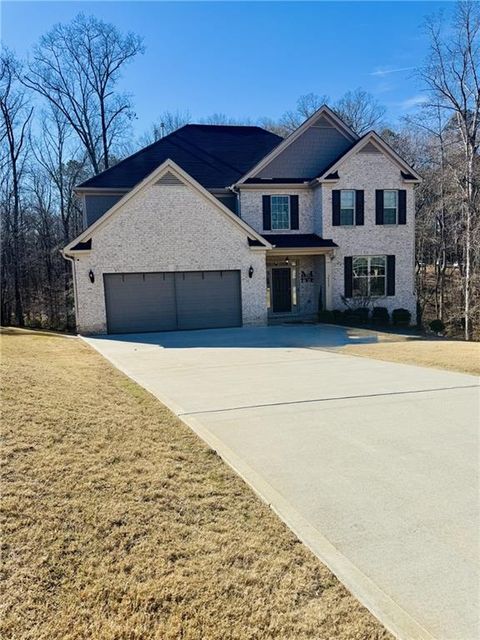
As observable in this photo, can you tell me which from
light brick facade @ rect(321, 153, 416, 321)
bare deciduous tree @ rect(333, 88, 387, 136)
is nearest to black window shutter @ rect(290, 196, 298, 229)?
light brick facade @ rect(321, 153, 416, 321)

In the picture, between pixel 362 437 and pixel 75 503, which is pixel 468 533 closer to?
pixel 362 437

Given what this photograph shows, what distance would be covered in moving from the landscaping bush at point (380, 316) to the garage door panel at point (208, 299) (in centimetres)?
615

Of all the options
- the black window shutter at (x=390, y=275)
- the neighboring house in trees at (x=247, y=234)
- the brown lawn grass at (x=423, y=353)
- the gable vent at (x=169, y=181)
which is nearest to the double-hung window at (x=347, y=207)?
the neighboring house in trees at (x=247, y=234)

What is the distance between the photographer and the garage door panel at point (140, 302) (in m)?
17.9

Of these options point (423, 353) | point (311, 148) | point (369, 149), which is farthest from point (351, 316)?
point (423, 353)

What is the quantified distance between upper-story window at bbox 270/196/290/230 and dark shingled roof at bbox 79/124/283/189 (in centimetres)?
220

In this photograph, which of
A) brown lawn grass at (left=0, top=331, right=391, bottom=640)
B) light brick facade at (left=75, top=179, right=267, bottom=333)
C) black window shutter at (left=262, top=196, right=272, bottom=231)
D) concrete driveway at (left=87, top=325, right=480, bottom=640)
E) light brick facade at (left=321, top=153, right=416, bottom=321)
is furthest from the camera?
black window shutter at (left=262, top=196, right=272, bottom=231)

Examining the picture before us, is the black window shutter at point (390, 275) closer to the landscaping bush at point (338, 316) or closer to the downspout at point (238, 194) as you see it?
the landscaping bush at point (338, 316)

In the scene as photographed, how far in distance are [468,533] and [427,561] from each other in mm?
569

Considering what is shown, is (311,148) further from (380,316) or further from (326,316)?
(380,316)

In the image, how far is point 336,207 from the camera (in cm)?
2094

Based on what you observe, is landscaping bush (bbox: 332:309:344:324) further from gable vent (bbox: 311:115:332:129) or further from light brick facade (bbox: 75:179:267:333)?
gable vent (bbox: 311:115:332:129)

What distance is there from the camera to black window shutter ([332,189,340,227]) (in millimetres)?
20844

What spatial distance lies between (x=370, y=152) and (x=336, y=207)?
114 inches
